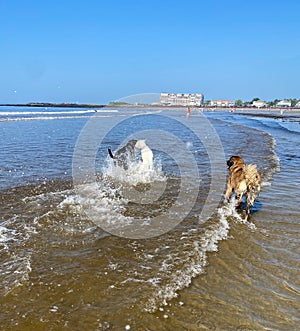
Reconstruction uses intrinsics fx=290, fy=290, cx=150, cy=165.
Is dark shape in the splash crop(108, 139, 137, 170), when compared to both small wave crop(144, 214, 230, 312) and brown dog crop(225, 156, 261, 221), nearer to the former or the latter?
brown dog crop(225, 156, 261, 221)

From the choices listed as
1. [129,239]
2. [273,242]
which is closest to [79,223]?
[129,239]

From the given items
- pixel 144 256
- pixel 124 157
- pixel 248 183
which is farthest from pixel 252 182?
pixel 124 157

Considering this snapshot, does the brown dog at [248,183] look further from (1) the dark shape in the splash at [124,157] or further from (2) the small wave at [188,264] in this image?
(1) the dark shape in the splash at [124,157]

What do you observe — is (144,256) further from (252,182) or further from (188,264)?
(252,182)

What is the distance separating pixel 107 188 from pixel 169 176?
8.25 feet

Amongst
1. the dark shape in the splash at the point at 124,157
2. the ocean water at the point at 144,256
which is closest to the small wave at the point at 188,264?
the ocean water at the point at 144,256

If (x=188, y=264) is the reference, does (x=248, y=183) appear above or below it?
above

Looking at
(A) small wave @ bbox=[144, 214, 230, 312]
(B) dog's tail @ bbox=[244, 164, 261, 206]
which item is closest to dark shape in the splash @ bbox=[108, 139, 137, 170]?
(B) dog's tail @ bbox=[244, 164, 261, 206]

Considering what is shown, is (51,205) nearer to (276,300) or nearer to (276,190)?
(276,300)

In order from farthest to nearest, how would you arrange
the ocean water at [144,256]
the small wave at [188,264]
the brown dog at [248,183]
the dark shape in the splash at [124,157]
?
the dark shape in the splash at [124,157] → the brown dog at [248,183] → the small wave at [188,264] → the ocean water at [144,256]

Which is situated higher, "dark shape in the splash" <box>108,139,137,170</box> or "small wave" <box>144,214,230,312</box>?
"dark shape in the splash" <box>108,139,137,170</box>

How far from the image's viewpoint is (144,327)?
3.19 meters

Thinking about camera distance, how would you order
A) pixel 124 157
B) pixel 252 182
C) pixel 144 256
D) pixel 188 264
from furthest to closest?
pixel 124 157, pixel 252 182, pixel 144 256, pixel 188 264

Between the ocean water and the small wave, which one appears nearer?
the ocean water
